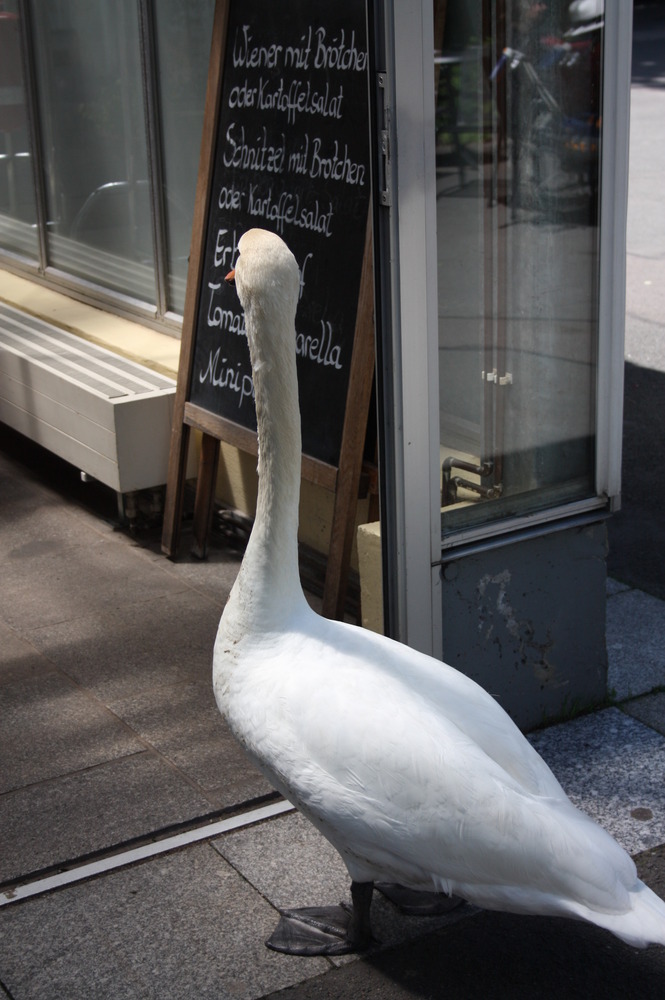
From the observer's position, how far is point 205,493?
5.88 meters

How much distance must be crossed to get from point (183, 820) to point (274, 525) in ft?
3.96

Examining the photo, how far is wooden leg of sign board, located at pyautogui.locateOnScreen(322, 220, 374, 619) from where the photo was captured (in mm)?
4617

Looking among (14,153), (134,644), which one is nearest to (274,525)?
(134,644)

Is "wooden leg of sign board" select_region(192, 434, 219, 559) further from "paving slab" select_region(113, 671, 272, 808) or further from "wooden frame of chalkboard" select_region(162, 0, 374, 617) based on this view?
"paving slab" select_region(113, 671, 272, 808)

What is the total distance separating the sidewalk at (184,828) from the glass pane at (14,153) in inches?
153

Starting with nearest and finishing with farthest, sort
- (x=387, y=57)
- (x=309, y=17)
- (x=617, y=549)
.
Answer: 1. (x=387, y=57)
2. (x=309, y=17)
3. (x=617, y=549)

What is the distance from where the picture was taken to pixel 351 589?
17.7 feet

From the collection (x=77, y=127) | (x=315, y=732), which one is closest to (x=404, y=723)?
(x=315, y=732)

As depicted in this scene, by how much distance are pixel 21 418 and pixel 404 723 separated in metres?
4.32

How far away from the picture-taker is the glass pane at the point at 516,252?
3.82m

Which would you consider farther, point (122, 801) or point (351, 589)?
point (351, 589)

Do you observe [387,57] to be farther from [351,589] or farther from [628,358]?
[628,358]

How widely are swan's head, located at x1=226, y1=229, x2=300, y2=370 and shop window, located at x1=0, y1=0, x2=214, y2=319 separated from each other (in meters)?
3.78

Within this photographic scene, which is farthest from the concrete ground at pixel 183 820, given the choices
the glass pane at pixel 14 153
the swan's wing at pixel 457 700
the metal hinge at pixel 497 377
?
the glass pane at pixel 14 153
